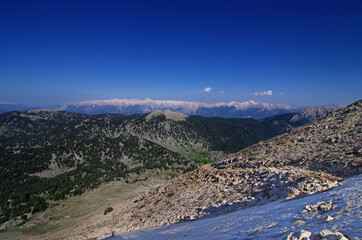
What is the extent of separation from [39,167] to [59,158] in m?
9.10

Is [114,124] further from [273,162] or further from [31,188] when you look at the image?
[273,162]

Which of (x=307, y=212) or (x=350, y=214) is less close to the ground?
(x=350, y=214)

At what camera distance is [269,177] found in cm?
1594

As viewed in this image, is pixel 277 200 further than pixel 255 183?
No

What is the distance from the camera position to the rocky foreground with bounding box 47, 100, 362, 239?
45.4 feet

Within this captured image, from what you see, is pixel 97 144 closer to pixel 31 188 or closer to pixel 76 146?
pixel 76 146

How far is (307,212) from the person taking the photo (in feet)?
27.3

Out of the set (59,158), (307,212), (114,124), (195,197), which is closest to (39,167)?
(59,158)

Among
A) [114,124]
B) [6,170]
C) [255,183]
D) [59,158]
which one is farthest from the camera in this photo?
[114,124]

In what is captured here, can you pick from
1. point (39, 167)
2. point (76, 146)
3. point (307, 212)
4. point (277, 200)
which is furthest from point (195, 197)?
point (76, 146)

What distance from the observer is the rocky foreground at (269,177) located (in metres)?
13.9

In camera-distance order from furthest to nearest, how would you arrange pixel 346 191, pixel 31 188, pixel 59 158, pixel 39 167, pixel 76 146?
pixel 76 146, pixel 59 158, pixel 39 167, pixel 31 188, pixel 346 191

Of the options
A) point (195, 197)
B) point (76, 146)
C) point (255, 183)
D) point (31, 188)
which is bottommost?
point (31, 188)

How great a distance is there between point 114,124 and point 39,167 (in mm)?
112127
